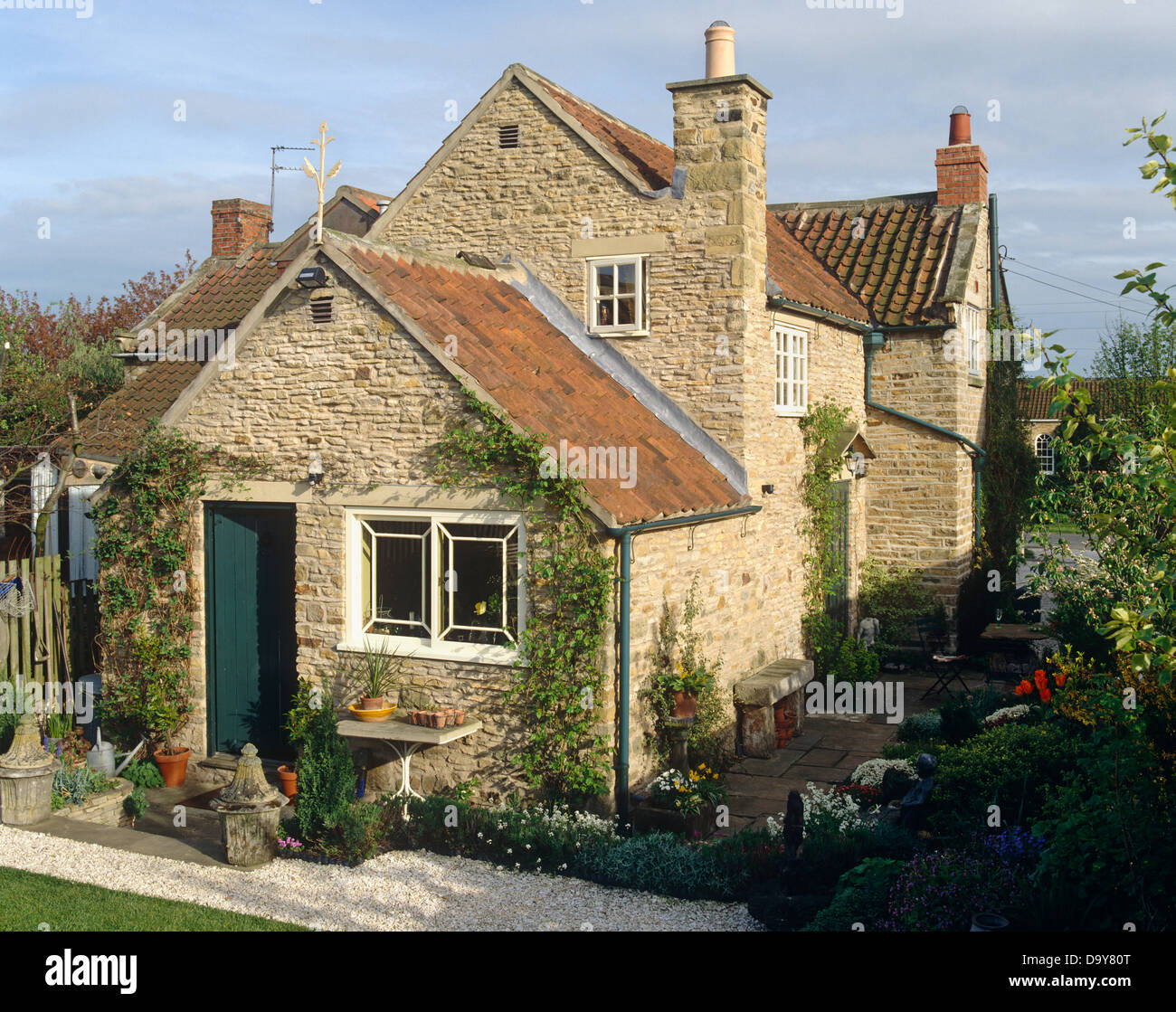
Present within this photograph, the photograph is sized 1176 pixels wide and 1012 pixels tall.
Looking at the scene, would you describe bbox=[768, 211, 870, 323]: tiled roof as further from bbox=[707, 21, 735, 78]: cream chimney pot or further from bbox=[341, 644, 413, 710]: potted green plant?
bbox=[341, 644, 413, 710]: potted green plant

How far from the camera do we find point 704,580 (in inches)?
472

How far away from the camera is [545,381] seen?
463 inches

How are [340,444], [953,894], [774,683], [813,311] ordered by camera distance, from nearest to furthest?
[953,894] → [340,444] → [774,683] → [813,311]

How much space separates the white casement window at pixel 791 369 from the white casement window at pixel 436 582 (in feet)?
17.7

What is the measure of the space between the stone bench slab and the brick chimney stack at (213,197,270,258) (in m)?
14.7

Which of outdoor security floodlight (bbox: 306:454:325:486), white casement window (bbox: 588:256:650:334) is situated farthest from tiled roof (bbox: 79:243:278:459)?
white casement window (bbox: 588:256:650:334)

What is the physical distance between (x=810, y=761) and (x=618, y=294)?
6.43 m

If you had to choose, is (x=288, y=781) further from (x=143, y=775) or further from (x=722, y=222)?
(x=722, y=222)

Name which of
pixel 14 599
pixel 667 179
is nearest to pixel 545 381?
pixel 667 179

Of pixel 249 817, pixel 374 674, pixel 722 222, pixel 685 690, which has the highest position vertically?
pixel 722 222

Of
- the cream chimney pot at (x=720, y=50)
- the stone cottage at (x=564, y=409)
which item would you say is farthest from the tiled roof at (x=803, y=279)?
the cream chimney pot at (x=720, y=50)

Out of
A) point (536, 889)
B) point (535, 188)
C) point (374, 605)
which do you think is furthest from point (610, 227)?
point (536, 889)

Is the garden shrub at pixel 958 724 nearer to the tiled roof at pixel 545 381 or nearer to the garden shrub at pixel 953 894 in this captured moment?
the tiled roof at pixel 545 381

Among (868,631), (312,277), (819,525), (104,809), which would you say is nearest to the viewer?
(104,809)
